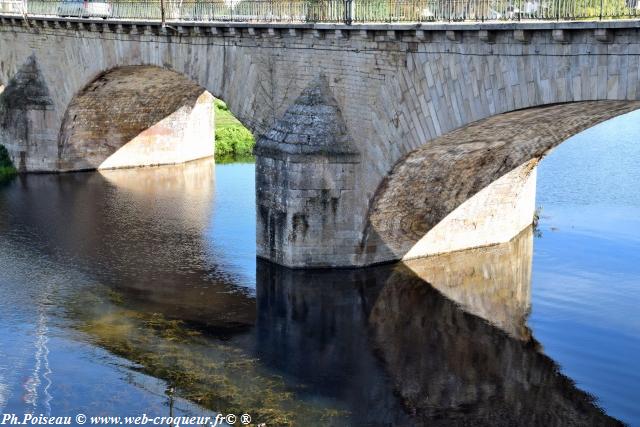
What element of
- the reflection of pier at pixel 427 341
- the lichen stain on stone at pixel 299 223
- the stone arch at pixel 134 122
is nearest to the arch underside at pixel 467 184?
the reflection of pier at pixel 427 341

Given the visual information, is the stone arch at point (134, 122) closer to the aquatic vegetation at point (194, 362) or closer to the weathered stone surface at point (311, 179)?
the weathered stone surface at point (311, 179)

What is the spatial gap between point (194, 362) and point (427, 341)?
4.28 meters

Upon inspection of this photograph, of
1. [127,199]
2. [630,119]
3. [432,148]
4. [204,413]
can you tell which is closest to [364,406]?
[204,413]

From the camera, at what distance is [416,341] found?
58.7ft

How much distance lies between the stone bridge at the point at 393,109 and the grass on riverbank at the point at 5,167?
5376 mm

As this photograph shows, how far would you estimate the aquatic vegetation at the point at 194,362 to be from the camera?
48.3ft

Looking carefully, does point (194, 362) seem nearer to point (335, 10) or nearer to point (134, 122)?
point (335, 10)

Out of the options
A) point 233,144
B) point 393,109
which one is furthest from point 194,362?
point 233,144

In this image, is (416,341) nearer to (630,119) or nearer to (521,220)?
(521,220)

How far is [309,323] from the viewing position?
19062 millimetres

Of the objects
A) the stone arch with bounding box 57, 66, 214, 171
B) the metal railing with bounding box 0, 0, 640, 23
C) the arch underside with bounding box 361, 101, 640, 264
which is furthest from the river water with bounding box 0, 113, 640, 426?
the metal railing with bounding box 0, 0, 640, 23

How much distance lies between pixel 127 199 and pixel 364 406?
1601 cm

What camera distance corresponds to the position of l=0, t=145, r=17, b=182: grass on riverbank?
105 ft

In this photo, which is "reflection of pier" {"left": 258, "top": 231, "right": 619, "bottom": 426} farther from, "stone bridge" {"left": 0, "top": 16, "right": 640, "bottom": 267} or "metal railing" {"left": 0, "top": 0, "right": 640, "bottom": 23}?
"metal railing" {"left": 0, "top": 0, "right": 640, "bottom": 23}
